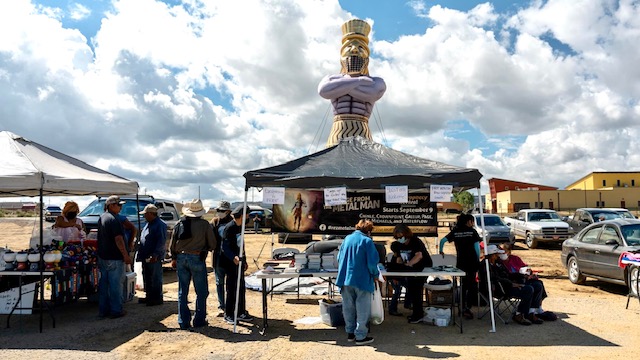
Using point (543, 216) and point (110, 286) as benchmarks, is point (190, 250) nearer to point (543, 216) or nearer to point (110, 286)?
point (110, 286)

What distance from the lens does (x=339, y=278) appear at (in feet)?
20.8

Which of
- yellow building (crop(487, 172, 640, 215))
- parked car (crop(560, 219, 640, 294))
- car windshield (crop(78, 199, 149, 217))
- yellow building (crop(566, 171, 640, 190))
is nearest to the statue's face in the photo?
car windshield (crop(78, 199, 149, 217))

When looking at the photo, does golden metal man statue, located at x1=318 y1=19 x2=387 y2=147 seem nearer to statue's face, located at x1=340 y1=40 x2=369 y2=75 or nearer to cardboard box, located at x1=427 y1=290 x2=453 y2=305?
statue's face, located at x1=340 y1=40 x2=369 y2=75

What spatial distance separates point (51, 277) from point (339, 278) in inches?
175

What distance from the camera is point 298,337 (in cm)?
684

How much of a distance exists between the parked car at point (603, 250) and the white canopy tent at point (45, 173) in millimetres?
9275

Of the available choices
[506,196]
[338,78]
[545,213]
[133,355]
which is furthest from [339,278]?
[506,196]

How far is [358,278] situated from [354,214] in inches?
154

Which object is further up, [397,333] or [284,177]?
[284,177]

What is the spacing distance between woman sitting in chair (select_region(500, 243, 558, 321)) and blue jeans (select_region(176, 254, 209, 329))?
4.53 meters

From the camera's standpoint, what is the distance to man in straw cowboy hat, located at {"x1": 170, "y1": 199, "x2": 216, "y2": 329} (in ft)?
23.0

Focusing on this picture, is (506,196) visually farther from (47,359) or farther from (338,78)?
(47,359)

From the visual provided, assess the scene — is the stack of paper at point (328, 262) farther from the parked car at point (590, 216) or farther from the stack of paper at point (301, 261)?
the parked car at point (590, 216)

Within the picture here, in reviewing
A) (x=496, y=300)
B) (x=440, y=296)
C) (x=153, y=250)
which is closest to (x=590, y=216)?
(x=496, y=300)
